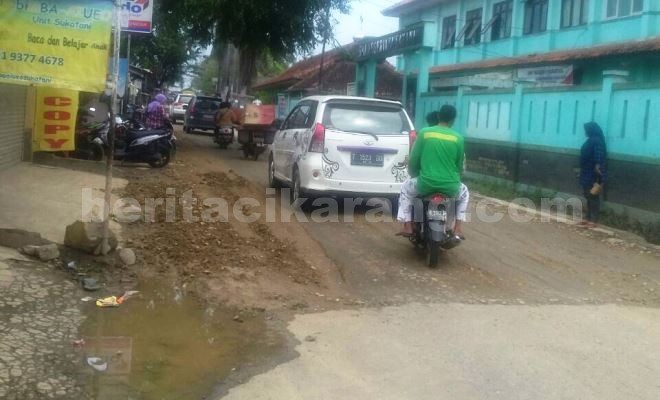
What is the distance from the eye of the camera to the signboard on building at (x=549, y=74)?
65.4ft

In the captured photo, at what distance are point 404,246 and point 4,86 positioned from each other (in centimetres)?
747

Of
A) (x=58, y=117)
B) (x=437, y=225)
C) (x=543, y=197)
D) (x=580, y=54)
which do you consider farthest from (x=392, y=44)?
(x=437, y=225)

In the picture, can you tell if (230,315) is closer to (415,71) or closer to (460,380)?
(460,380)

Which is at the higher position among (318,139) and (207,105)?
(207,105)

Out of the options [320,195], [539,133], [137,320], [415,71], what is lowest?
[137,320]

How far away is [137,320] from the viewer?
21.3 feet

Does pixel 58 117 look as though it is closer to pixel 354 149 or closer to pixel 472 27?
pixel 354 149

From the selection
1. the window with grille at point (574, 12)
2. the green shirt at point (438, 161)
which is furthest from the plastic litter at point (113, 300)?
the window with grille at point (574, 12)

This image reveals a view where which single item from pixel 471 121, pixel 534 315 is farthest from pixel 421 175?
pixel 471 121

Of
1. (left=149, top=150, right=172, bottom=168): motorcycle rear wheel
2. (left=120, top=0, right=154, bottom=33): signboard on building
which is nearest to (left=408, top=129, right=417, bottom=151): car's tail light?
(left=149, top=150, right=172, bottom=168): motorcycle rear wheel

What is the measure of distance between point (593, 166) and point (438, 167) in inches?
195

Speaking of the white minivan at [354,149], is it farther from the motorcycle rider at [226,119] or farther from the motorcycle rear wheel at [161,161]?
the motorcycle rider at [226,119]

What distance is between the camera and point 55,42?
23.3 feet

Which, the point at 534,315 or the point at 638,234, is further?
the point at 638,234
